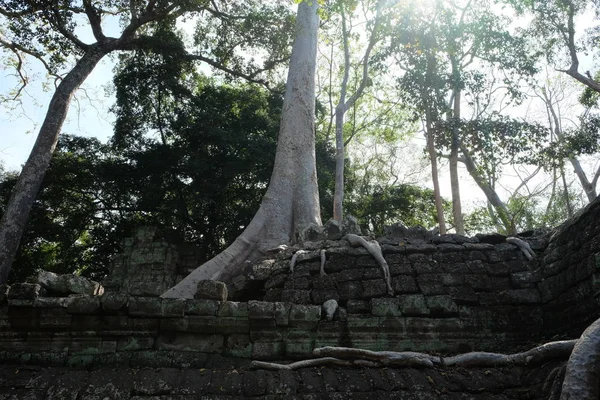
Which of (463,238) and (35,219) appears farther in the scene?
(35,219)

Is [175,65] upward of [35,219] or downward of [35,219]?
upward

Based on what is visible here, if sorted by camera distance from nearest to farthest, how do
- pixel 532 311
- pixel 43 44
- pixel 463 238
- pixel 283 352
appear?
pixel 283 352 → pixel 532 311 → pixel 463 238 → pixel 43 44

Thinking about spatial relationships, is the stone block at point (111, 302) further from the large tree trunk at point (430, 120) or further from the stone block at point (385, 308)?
the large tree trunk at point (430, 120)

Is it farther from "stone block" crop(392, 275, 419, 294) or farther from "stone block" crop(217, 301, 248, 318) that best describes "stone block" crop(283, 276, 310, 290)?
"stone block" crop(217, 301, 248, 318)

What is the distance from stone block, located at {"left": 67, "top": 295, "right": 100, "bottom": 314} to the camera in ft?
9.29

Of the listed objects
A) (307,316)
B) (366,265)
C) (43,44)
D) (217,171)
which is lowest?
(307,316)

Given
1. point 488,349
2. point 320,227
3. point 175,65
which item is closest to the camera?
point 488,349

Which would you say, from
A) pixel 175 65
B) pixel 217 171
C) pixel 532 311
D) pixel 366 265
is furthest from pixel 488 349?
pixel 175 65

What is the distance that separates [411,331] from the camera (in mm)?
3451

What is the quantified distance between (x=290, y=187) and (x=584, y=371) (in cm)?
524

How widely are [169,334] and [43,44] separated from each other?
9.39 m

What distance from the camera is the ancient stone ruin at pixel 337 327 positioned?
2418mm

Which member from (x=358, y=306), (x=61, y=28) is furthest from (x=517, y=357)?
(x=61, y=28)

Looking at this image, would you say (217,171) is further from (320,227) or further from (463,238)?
(463,238)
